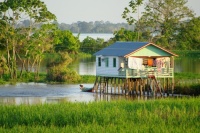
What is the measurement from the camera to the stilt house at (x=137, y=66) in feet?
170

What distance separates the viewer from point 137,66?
2095 inches

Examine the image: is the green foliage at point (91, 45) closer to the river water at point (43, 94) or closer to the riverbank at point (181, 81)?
the riverbank at point (181, 81)

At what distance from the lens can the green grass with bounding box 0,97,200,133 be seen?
1098 inches

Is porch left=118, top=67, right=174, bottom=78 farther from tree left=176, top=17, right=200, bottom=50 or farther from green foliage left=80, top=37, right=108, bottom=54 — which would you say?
green foliage left=80, top=37, right=108, bottom=54

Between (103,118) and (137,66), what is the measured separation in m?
22.2

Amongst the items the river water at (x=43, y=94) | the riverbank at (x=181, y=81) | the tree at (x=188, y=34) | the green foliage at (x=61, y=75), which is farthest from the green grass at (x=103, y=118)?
the tree at (x=188, y=34)

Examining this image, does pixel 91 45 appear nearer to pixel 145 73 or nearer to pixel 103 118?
pixel 145 73

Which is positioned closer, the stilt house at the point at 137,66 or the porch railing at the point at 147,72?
the porch railing at the point at 147,72

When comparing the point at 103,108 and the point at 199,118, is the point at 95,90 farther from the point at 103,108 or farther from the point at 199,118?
the point at 199,118

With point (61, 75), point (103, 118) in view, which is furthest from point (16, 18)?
point (103, 118)

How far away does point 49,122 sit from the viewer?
102 feet

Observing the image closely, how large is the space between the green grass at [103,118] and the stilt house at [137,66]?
1530cm

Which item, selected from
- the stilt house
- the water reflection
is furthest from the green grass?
the stilt house

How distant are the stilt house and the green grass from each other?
50.2 ft
